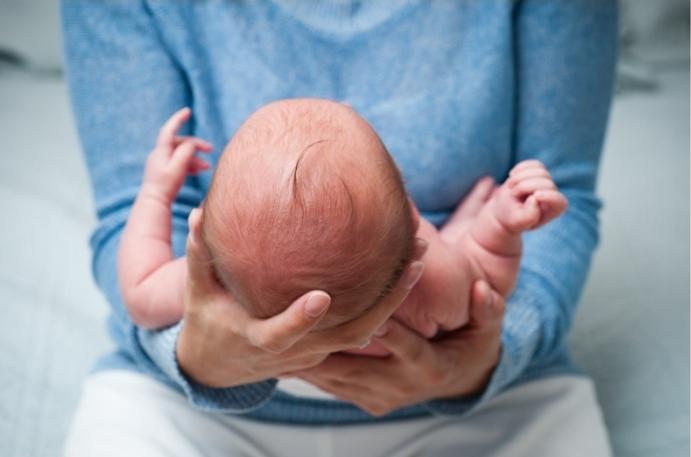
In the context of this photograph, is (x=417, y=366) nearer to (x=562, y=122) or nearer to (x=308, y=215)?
(x=308, y=215)

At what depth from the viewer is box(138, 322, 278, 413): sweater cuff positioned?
29.3 inches

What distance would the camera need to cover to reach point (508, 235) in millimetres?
698

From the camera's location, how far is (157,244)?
769mm

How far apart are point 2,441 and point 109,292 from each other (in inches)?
8.7

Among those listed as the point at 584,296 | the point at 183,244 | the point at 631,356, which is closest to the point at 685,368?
the point at 631,356

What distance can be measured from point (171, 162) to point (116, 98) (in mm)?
162

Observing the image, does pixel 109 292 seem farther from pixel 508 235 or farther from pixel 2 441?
pixel 508 235

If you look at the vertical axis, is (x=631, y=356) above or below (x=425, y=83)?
below

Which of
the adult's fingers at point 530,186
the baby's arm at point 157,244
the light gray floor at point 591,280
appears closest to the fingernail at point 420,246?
the adult's fingers at point 530,186

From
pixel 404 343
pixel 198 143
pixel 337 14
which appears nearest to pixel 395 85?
pixel 337 14

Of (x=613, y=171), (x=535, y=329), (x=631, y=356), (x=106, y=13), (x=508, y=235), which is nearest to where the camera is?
(x=508, y=235)

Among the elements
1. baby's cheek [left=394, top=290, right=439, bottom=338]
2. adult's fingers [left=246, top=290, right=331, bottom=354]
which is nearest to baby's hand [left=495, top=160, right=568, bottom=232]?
baby's cheek [left=394, top=290, right=439, bottom=338]

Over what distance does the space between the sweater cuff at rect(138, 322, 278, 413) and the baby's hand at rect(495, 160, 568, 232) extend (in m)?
0.30

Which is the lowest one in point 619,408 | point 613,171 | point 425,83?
point 619,408
